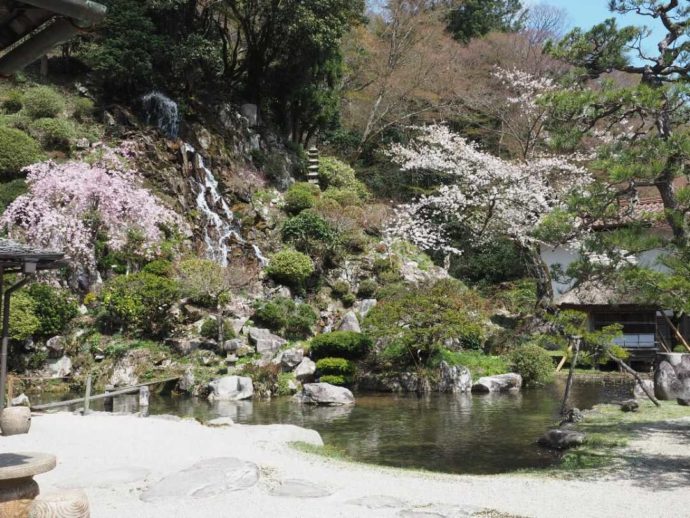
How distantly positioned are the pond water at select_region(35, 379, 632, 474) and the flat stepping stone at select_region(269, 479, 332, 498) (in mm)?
2551

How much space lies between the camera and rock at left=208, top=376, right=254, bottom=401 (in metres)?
15.0

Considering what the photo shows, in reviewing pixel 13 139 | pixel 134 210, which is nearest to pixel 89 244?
pixel 134 210

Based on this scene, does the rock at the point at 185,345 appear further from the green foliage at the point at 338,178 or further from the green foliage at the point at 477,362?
the green foliage at the point at 338,178

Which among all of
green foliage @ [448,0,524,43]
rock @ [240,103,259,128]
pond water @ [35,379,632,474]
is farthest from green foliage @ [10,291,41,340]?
green foliage @ [448,0,524,43]

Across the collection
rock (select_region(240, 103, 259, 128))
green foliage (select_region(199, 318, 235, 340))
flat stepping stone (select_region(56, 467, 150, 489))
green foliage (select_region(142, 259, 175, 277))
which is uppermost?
rock (select_region(240, 103, 259, 128))

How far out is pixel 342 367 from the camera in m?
16.4

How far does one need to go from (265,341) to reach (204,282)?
2.45 metres

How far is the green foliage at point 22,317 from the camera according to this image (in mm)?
15609

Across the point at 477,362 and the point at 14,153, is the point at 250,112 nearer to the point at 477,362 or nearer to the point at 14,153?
the point at 14,153

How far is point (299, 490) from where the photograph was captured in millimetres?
6406

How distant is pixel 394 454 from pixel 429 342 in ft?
24.1

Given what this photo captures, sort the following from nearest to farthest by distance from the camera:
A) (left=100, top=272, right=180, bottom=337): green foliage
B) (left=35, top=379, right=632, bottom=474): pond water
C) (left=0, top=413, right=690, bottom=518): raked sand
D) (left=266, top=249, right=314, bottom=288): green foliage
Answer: (left=0, top=413, right=690, bottom=518): raked sand → (left=35, top=379, right=632, bottom=474): pond water → (left=100, top=272, right=180, bottom=337): green foliage → (left=266, top=249, right=314, bottom=288): green foliage

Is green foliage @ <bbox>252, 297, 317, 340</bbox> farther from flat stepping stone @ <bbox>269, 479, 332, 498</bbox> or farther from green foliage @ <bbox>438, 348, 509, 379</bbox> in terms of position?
flat stepping stone @ <bbox>269, 479, 332, 498</bbox>

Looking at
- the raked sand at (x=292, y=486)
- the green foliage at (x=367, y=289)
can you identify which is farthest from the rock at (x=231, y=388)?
the green foliage at (x=367, y=289)
